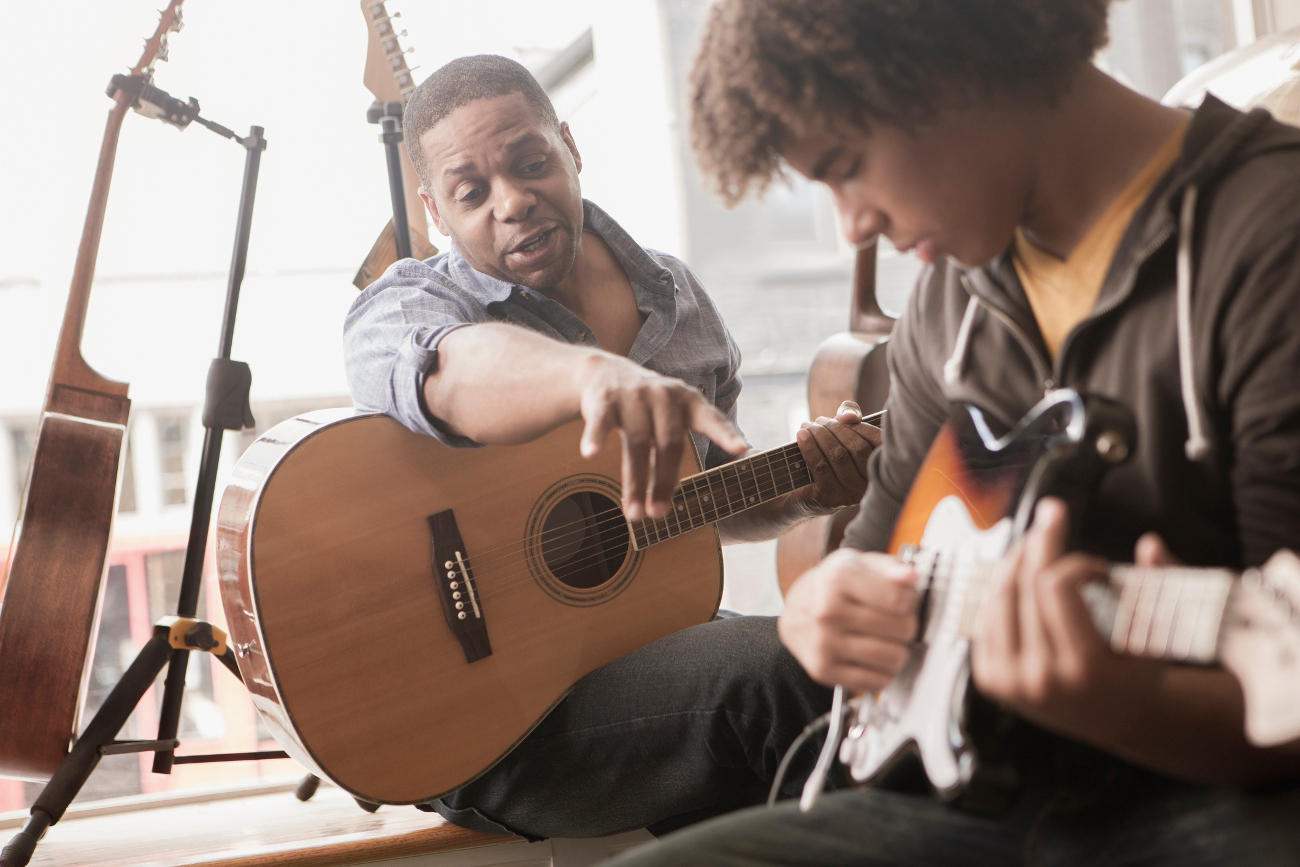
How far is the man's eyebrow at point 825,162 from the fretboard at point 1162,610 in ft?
1.22

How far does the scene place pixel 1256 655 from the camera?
22.4 inches

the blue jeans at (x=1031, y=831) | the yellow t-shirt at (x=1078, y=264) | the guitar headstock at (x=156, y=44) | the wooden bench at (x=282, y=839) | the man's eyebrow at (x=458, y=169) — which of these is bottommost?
the wooden bench at (x=282, y=839)

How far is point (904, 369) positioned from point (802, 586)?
0.28 m

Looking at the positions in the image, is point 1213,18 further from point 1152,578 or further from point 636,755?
point 1152,578

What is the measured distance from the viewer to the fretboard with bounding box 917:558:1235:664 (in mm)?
581

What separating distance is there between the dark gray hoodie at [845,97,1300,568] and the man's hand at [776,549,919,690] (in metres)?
0.14

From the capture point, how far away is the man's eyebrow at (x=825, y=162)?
83 centimetres

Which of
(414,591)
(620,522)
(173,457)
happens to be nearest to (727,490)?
(620,522)

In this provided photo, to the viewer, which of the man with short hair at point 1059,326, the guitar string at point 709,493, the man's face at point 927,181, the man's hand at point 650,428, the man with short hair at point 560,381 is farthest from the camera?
the guitar string at point 709,493

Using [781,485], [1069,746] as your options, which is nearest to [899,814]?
[1069,746]

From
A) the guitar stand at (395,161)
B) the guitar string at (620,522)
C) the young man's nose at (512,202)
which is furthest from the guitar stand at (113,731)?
the young man's nose at (512,202)

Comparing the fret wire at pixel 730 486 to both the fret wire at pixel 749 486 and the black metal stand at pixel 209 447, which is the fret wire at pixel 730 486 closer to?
the fret wire at pixel 749 486

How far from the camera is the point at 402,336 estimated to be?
4.66 feet

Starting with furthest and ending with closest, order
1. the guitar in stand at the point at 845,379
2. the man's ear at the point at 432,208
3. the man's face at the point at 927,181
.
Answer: the guitar in stand at the point at 845,379 < the man's ear at the point at 432,208 < the man's face at the point at 927,181
